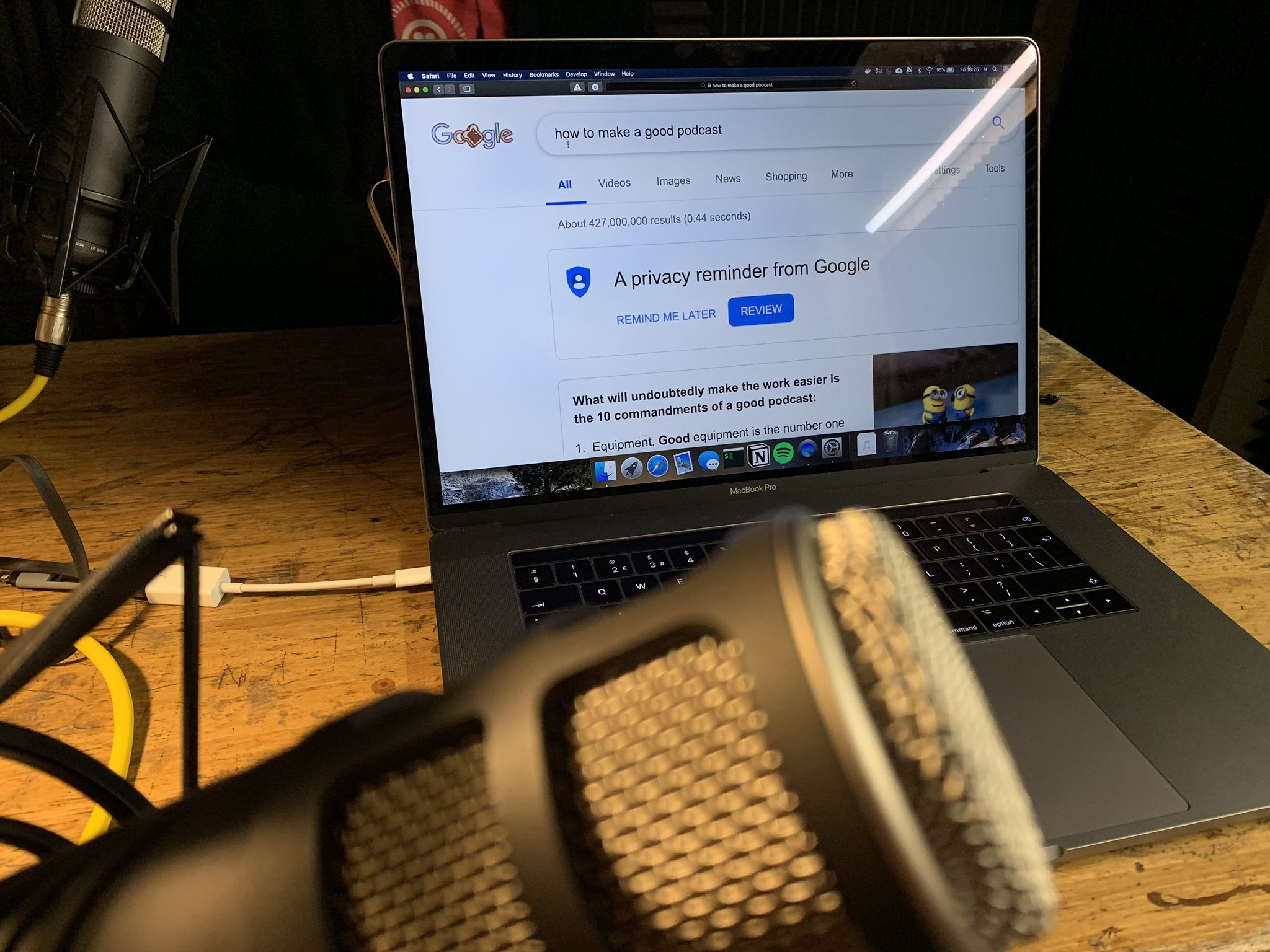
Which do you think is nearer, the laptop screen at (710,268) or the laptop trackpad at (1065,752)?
the laptop trackpad at (1065,752)

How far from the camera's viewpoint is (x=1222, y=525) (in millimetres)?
611

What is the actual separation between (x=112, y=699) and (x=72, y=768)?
0.19m

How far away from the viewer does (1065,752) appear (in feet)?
1.33

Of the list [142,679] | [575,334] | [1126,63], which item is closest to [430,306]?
[575,334]

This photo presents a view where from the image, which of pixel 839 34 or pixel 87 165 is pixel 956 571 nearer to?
pixel 87 165

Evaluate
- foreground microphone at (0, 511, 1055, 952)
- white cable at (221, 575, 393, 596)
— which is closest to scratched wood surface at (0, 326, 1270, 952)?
white cable at (221, 575, 393, 596)

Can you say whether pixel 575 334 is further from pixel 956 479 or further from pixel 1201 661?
pixel 1201 661

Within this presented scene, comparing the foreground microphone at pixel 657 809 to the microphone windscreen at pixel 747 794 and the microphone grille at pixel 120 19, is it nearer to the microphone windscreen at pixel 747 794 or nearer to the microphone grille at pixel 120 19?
the microphone windscreen at pixel 747 794

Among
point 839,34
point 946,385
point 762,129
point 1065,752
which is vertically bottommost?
point 1065,752

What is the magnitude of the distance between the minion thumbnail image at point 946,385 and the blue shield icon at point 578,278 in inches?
8.4

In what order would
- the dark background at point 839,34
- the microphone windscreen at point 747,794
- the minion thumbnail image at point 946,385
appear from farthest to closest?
the dark background at point 839,34 → the minion thumbnail image at point 946,385 → the microphone windscreen at point 747,794

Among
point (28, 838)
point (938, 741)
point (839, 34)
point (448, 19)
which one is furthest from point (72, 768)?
point (839, 34)

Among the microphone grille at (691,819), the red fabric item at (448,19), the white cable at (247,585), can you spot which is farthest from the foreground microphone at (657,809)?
the red fabric item at (448,19)

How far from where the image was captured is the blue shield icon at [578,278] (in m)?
0.54
